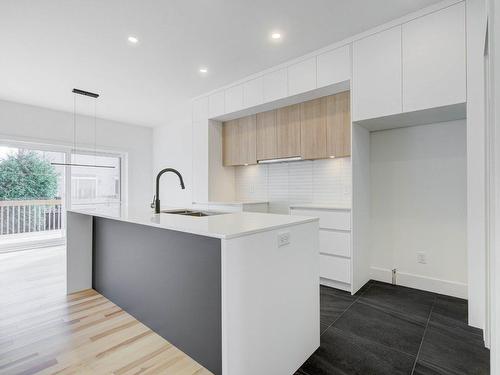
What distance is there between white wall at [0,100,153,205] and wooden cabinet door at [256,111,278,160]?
3.56m

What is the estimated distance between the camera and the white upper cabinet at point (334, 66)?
9.19 ft

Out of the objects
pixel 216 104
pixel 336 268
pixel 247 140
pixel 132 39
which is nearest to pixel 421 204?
pixel 336 268

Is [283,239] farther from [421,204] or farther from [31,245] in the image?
[31,245]

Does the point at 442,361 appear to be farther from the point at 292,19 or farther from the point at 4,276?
the point at 4,276

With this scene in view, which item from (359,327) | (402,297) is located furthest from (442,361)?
(402,297)

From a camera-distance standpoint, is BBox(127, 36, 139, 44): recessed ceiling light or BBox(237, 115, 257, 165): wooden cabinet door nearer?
BBox(127, 36, 139, 44): recessed ceiling light

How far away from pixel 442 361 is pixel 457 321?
0.67 m

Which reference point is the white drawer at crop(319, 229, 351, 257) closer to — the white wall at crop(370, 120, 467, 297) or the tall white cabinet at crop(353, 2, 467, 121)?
the white wall at crop(370, 120, 467, 297)

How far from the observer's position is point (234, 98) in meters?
3.96

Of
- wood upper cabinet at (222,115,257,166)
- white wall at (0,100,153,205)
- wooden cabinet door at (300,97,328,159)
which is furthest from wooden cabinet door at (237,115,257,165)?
white wall at (0,100,153,205)

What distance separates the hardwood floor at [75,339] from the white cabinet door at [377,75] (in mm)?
2637

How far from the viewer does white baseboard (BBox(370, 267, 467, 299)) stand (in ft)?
8.73

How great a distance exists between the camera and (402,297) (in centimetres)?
267

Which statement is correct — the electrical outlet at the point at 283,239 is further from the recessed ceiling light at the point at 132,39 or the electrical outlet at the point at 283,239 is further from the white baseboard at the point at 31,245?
the white baseboard at the point at 31,245
